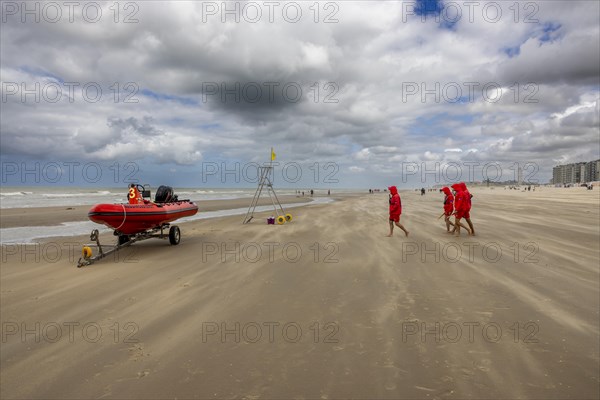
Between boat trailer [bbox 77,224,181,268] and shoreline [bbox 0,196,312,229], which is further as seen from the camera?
shoreline [bbox 0,196,312,229]

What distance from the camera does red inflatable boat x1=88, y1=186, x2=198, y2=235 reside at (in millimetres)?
9398

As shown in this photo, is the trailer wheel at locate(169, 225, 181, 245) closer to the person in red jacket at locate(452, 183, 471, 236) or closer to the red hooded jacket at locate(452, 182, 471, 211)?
the person in red jacket at locate(452, 183, 471, 236)

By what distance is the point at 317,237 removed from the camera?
12109 mm

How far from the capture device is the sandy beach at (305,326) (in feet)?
10.5

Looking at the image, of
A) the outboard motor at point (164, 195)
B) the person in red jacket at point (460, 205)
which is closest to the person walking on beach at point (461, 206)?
the person in red jacket at point (460, 205)

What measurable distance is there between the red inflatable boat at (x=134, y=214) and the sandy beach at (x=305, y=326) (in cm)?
121

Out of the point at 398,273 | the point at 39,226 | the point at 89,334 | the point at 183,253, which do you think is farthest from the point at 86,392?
the point at 39,226

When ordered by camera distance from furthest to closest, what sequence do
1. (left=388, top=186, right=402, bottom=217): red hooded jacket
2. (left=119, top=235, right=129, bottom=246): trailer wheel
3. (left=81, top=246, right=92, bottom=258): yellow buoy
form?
(left=388, top=186, right=402, bottom=217): red hooded jacket → (left=119, top=235, right=129, bottom=246): trailer wheel → (left=81, top=246, right=92, bottom=258): yellow buoy

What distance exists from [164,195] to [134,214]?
2482 millimetres

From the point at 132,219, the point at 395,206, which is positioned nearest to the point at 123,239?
the point at 132,219

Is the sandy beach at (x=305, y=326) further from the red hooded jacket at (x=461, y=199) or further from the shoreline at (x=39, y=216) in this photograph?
the shoreline at (x=39, y=216)

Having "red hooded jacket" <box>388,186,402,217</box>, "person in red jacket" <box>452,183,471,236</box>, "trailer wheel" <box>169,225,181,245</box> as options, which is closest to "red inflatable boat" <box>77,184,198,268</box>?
"trailer wheel" <box>169,225,181,245</box>

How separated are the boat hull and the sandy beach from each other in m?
1.19

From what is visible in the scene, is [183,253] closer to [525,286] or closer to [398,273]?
[398,273]
